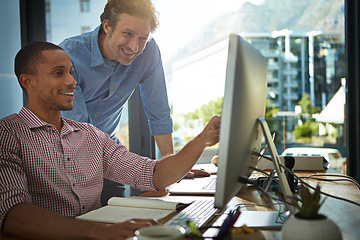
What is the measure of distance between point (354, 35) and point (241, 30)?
0.86 m

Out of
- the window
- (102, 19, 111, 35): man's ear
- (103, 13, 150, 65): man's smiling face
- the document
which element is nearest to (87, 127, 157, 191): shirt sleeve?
the document

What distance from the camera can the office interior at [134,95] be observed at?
9.71ft

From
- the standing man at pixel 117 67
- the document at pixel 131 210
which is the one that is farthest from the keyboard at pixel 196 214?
the standing man at pixel 117 67

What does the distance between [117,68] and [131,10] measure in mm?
331

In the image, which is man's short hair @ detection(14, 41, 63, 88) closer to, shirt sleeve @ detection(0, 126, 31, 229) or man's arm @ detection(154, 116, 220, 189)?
shirt sleeve @ detection(0, 126, 31, 229)

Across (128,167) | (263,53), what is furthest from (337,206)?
(263,53)

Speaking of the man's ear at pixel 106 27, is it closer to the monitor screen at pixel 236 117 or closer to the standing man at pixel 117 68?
the standing man at pixel 117 68

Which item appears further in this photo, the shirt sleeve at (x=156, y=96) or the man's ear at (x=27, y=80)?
the shirt sleeve at (x=156, y=96)

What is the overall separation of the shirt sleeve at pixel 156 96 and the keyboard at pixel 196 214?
1.05 m

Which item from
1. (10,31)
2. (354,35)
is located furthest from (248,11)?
(10,31)

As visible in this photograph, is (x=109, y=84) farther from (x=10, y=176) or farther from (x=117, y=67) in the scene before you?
(x=10, y=176)

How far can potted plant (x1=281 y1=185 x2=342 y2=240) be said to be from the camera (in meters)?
0.80

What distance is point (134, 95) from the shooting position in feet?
9.84

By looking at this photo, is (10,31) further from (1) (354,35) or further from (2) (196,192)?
(1) (354,35)
